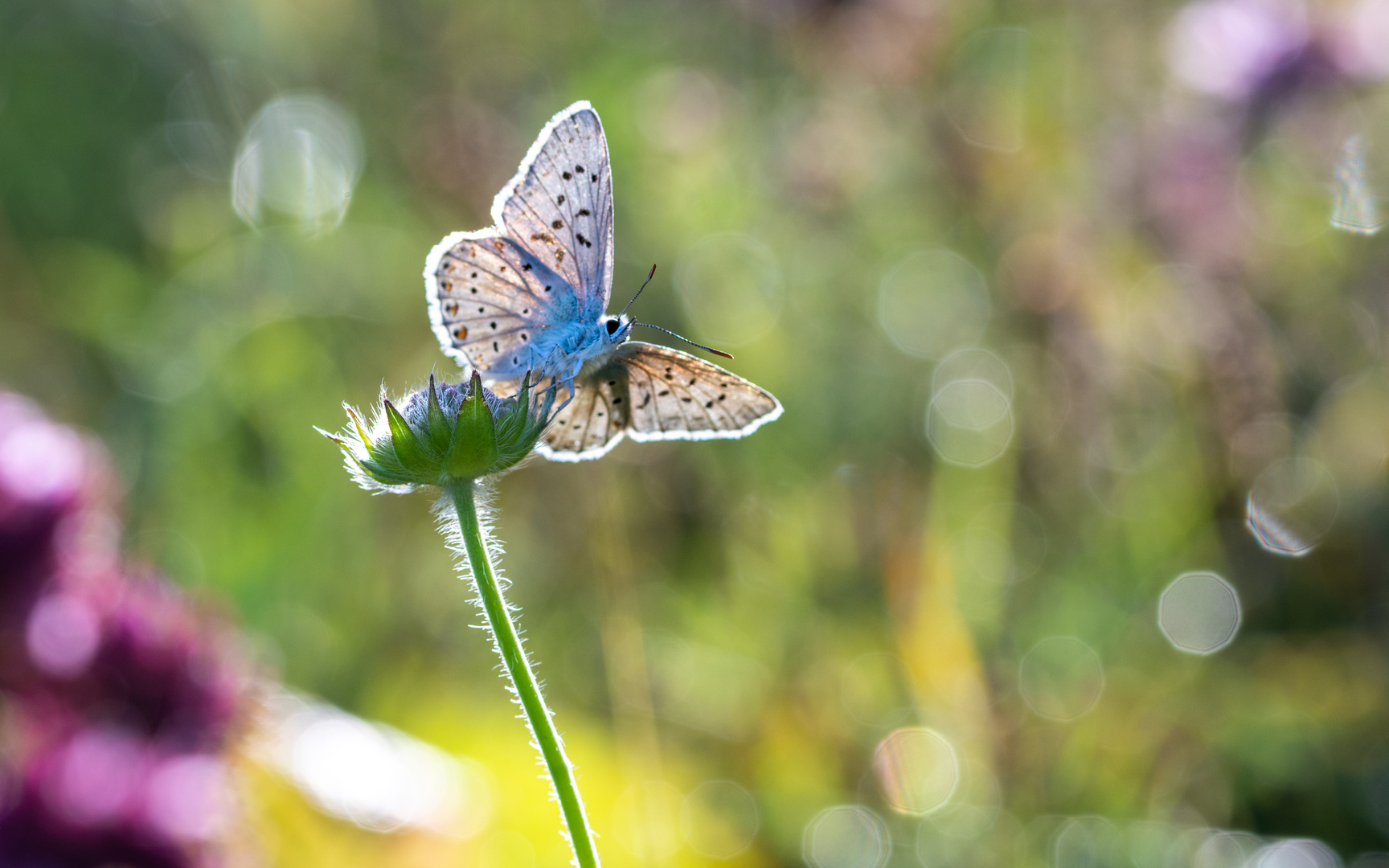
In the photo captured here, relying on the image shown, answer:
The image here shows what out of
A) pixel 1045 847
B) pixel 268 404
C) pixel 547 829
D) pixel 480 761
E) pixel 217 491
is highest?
pixel 268 404

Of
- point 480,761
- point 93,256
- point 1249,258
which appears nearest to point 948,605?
point 480,761

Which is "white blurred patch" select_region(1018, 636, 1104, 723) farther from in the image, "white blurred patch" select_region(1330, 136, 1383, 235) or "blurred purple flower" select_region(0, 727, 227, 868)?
"blurred purple flower" select_region(0, 727, 227, 868)

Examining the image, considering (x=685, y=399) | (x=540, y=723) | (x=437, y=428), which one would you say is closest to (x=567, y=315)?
(x=685, y=399)

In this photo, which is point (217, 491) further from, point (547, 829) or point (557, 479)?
point (547, 829)

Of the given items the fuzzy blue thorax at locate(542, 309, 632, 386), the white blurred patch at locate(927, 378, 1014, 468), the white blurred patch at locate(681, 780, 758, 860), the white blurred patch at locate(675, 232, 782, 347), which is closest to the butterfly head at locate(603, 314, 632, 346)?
the fuzzy blue thorax at locate(542, 309, 632, 386)

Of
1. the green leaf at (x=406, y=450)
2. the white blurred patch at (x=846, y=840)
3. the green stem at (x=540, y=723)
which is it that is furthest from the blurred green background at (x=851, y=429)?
the green stem at (x=540, y=723)

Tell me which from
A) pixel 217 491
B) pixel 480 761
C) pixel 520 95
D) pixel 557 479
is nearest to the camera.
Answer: pixel 480 761

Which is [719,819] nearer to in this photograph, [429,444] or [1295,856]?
[1295,856]
